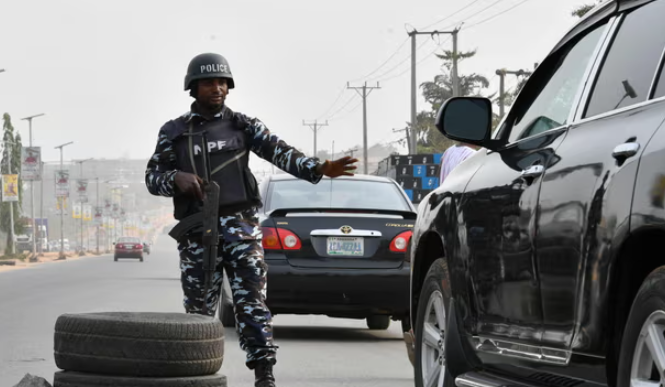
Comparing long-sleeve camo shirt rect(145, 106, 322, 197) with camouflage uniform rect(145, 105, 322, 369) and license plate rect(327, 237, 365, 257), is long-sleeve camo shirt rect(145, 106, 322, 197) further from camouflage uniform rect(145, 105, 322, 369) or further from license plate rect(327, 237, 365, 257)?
license plate rect(327, 237, 365, 257)

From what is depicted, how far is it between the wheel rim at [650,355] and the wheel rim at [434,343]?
2.15m

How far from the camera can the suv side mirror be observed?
211 inches

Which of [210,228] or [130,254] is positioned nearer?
[210,228]

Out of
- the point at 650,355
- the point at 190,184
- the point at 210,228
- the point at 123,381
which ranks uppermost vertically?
the point at 190,184

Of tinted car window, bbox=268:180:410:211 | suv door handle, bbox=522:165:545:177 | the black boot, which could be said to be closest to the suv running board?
suv door handle, bbox=522:165:545:177

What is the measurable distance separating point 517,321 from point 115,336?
6.07 feet

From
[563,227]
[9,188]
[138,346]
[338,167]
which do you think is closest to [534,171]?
[563,227]

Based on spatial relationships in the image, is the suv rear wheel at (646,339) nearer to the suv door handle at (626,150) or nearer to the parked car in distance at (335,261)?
the suv door handle at (626,150)

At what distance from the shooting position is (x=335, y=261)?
11.3 m

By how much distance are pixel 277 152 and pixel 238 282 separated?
0.74m

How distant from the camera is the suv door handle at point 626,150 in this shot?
3683mm

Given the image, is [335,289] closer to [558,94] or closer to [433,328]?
[433,328]

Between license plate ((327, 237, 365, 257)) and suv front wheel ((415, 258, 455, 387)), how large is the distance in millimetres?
4936

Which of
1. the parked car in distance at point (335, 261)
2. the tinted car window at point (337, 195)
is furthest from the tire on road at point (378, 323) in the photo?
the parked car in distance at point (335, 261)
